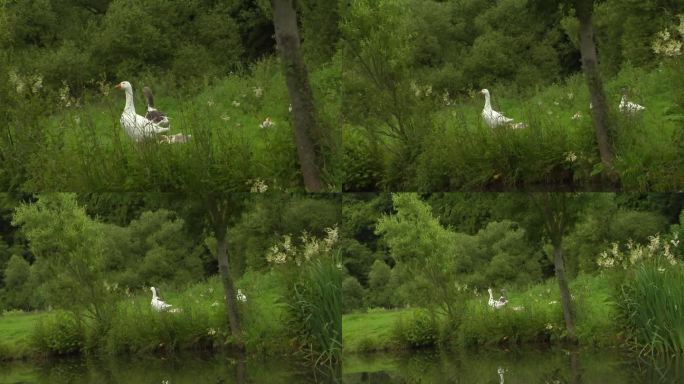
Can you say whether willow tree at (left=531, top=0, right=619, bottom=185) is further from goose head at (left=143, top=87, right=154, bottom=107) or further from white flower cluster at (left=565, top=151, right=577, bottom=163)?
goose head at (left=143, top=87, right=154, bottom=107)

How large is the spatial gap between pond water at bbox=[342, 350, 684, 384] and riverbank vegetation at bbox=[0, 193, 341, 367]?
2.05 feet

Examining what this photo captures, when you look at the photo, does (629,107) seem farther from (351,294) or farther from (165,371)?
(165,371)

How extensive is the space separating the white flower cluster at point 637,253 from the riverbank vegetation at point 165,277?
10.1ft

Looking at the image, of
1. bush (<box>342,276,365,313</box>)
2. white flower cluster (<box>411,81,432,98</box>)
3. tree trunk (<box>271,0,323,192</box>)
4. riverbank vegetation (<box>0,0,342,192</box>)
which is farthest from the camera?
white flower cluster (<box>411,81,432,98</box>)

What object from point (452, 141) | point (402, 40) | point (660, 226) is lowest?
point (660, 226)

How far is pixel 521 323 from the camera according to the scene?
36.8 feet

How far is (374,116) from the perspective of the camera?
1097 cm

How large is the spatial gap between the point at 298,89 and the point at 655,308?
4403 mm

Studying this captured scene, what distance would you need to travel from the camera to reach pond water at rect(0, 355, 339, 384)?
9109 mm

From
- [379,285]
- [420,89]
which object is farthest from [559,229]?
[420,89]

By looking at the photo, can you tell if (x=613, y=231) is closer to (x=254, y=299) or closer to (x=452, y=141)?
(x=452, y=141)

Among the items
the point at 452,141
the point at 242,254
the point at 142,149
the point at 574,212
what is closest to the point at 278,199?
the point at 242,254

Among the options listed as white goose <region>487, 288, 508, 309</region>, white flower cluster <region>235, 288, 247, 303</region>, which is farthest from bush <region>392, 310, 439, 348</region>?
white flower cluster <region>235, 288, 247, 303</region>

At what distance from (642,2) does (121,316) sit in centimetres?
693
